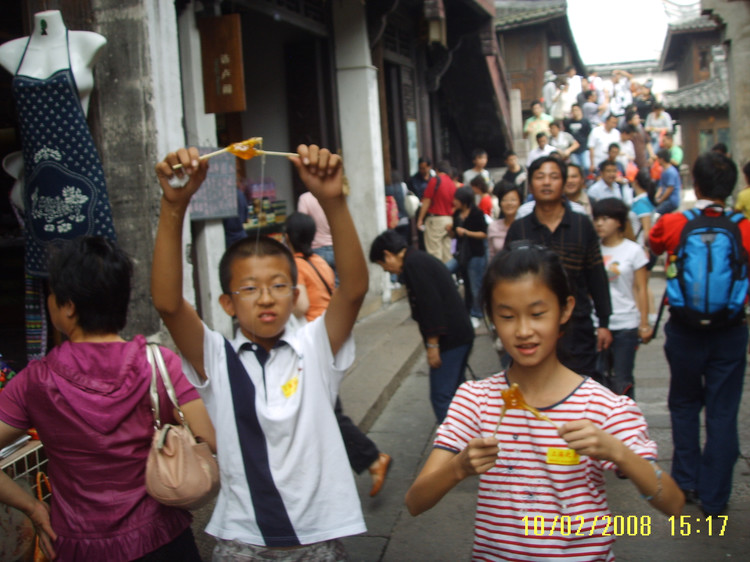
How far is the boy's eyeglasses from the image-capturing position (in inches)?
94.9

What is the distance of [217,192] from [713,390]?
391 cm

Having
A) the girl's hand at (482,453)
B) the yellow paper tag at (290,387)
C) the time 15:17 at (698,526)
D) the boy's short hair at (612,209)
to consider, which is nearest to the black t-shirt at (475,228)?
Result: the boy's short hair at (612,209)

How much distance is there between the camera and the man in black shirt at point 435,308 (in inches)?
194

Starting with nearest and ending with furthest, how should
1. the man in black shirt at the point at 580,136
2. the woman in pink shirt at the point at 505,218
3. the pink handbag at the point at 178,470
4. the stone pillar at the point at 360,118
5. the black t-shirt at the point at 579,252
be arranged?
the pink handbag at the point at 178,470 → the black t-shirt at the point at 579,252 → the woman in pink shirt at the point at 505,218 → the stone pillar at the point at 360,118 → the man in black shirt at the point at 580,136

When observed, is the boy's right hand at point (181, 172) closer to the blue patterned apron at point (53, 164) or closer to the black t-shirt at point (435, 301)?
the blue patterned apron at point (53, 164)

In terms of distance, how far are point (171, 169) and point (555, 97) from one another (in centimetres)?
2014

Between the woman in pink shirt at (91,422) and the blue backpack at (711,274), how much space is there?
2.80m

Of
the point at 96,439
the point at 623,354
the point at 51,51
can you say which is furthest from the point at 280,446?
the point at 623,354

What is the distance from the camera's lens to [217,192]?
6.29 metres

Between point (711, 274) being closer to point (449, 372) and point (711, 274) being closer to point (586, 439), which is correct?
point (449, 372)

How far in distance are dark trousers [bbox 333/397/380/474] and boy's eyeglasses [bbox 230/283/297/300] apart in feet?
7.09

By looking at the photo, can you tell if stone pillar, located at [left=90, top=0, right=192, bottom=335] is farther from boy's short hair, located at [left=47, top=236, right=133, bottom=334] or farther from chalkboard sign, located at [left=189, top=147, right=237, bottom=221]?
boy's short hair, located at [left=47, top=236, right=133, bottom=334]

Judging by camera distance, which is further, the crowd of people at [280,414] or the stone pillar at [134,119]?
the stone pillar at [134,119]

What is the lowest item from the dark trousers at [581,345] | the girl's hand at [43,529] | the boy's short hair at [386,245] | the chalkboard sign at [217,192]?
the girl's hand at [43,529]
